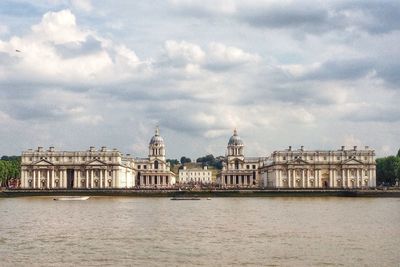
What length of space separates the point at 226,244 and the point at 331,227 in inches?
509

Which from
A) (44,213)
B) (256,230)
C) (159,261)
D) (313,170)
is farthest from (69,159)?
(159,261)

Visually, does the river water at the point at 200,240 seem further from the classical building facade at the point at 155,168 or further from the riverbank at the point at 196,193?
the classical building facade at the point at 155,168

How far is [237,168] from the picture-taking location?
7451 inches

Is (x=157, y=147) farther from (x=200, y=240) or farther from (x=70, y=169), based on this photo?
(x=200, y=240)

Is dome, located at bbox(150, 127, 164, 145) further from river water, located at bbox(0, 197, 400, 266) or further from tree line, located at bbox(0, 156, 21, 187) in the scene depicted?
river water, located at bbox(0, 197, 400, 266)

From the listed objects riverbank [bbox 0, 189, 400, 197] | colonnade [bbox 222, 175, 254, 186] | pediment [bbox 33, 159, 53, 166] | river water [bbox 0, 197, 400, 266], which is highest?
pediment [bbox 33, 159, 53, 166]

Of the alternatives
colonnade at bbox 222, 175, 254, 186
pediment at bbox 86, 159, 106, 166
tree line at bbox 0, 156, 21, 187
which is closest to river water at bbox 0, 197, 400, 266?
tree line at bbox 0, 156, 21, 187

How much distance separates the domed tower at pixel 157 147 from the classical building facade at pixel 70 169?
34.2 m

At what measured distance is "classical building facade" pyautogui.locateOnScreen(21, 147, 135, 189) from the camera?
156 m

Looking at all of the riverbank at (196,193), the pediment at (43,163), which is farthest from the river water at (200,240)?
the pediment at (43,163)

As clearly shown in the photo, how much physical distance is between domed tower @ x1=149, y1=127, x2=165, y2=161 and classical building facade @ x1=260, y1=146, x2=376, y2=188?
147ft

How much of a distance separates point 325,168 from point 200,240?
368 ft

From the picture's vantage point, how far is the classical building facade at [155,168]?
627 feet

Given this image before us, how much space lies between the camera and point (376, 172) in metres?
161
